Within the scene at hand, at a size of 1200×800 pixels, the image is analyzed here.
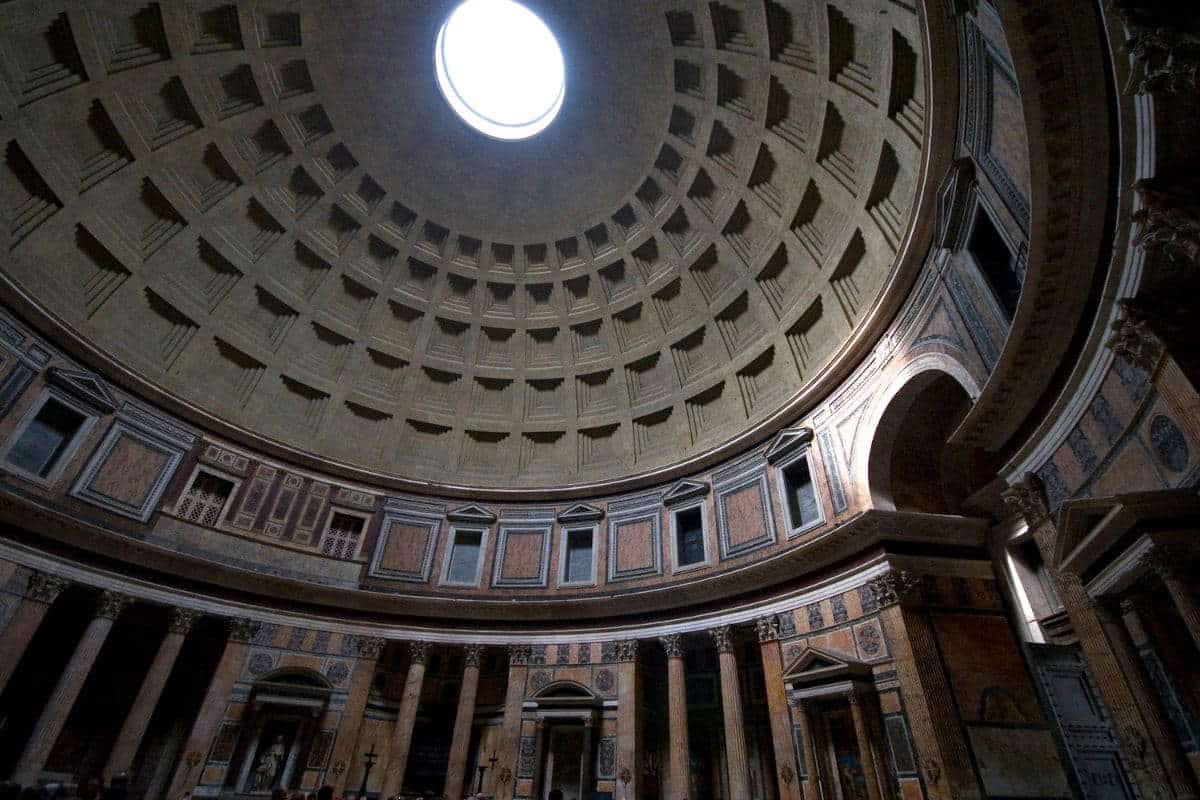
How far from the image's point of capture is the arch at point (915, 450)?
44.5ft

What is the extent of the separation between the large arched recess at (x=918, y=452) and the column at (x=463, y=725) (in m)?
13.1

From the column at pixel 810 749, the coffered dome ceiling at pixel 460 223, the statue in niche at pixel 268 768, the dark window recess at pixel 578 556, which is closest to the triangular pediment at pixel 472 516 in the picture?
the coffered dome ceiling at pixel 460 223

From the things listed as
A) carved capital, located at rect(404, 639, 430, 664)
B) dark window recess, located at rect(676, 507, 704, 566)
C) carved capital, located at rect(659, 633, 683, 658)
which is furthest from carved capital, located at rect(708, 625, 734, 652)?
carved capital, located at rect(404, 639, 430, 664)

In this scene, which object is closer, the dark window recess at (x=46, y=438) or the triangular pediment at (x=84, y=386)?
the dark window recess at (x=46, y=438)

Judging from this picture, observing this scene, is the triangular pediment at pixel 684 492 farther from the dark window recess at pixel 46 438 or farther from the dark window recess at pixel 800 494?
the dark window recess at pixel 46 438

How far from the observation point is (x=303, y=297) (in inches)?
847

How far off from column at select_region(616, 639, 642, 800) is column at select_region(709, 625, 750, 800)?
2.51 meters

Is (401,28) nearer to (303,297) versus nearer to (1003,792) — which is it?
(303,297)

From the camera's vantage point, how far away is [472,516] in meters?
21.0

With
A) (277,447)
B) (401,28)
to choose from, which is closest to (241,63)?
(401,28)

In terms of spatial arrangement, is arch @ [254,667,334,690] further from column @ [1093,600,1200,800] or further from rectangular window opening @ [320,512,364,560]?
column @ [1093,600,1200,800]

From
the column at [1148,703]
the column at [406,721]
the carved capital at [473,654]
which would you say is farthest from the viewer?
the carved capital at [473,654]

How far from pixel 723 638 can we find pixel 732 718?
196 cm

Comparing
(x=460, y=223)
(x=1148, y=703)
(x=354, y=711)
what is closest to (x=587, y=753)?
(x=354, y=711)
